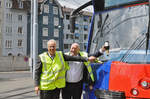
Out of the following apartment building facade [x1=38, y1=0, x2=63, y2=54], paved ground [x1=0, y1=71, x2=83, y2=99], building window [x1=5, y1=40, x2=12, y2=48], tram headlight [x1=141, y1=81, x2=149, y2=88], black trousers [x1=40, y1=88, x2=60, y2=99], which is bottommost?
paved ground [x1=0, y1=71, x2=83, y2=99]

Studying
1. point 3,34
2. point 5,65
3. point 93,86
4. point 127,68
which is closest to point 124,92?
point 127,68

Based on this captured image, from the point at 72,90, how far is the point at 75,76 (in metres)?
0.31

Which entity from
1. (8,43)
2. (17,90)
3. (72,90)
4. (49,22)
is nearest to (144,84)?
(72,90)

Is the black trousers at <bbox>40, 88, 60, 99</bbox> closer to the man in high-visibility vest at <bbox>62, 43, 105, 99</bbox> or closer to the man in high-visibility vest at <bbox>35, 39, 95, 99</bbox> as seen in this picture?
the man in high-visibility vest at <bbox>35, 39, 95, 99</bbox>

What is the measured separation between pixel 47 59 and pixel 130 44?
1.75m

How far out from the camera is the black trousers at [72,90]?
17.0 ft

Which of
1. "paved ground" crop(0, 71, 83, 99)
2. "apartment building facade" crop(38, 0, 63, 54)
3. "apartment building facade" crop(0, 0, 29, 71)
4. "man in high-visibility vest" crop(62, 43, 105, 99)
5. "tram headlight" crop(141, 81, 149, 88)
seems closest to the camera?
"tram headlight" crop(141, 81, 149, 88)

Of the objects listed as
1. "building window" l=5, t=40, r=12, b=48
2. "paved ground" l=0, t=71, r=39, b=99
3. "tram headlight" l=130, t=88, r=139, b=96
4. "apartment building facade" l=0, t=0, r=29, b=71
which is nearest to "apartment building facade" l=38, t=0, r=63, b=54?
"apartment building facade" l=0, t=0, r=29, b=71

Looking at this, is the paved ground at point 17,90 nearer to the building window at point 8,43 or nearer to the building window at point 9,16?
the building window at point 8,43

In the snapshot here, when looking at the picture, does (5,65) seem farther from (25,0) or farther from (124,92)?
(124,92)

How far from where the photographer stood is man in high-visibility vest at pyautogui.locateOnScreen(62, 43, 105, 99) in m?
5.13

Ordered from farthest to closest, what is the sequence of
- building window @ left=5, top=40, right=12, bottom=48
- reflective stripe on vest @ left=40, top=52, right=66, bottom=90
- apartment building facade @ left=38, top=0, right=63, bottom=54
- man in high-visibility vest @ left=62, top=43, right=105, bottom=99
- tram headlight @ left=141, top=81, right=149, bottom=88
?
apartment building facade @ left=38, top=0, right=63, bottom=54
building window @ left=5, top=40, right=12, bottom=48
man in high-visibility vest @ left=62, top=43, right=105, bottom=99
reflective stripe on vest @ left=40, top=52, right=66, bottom=90
tram headlight @ left=141, top=81, right=149, bottom=88

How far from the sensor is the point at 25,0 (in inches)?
1854

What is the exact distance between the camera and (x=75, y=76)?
513 cm
